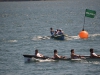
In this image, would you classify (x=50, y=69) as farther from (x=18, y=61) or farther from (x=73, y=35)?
(x=73, y=35)

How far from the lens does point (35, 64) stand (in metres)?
50.4

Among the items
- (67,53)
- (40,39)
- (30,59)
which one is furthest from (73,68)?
(40,39)

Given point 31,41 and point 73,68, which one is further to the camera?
point 31,41

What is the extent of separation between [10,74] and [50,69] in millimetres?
4131

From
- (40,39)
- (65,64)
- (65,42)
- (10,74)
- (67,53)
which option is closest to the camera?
(10,74)

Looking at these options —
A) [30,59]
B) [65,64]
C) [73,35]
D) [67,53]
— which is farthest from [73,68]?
[73,35]

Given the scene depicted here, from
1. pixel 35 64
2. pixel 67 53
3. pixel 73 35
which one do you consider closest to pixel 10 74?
pixel 35 64

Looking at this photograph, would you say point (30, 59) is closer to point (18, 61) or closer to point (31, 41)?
point (18, 61)

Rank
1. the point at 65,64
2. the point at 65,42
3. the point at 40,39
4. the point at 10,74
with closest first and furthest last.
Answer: the point at 10,74 < the point at 65,64 < the point at 65,42 < the point at 40,39

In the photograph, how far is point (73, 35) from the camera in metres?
78.2

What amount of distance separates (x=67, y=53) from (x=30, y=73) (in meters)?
12.6

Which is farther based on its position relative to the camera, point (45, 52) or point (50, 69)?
point (45, 52)

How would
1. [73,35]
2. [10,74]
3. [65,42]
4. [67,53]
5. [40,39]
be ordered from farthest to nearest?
[73,35], [40,39], [65,42], [67,53], [10,74]

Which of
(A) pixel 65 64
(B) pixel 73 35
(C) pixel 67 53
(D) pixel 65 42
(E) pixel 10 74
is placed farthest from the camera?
(B) pixel 73 35
